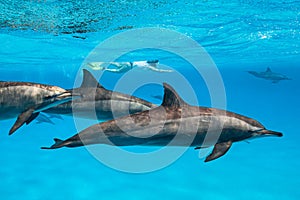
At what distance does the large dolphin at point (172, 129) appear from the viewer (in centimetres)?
487

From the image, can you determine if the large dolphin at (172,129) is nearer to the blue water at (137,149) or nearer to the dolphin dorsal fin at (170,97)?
the dolphin dorsal fin at (170,97)

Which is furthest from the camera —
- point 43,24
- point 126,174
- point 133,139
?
point 43,24

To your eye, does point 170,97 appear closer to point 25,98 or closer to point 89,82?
point 89,82

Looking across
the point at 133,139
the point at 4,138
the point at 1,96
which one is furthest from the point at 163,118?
the point at 4,138

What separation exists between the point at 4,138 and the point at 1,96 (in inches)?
602

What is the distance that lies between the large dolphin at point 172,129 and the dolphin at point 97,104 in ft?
4.33

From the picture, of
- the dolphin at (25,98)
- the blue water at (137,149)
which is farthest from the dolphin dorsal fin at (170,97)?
the blue water at (137,149)

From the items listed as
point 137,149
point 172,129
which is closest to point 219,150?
point 172,129

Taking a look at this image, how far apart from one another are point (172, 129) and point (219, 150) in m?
0.96

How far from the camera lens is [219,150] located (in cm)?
527

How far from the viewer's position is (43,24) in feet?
60.6

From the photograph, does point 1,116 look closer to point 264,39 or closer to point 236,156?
point 236,156

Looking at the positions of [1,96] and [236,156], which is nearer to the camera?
[1,96]

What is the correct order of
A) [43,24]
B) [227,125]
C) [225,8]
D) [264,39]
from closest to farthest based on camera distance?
[227,125]
[225,8]
[43,24]
[264,39]
